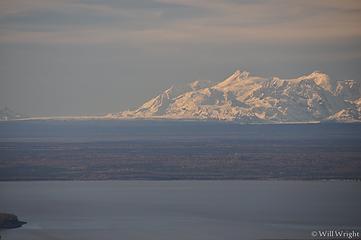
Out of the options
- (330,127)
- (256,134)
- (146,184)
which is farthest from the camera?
(330,127)

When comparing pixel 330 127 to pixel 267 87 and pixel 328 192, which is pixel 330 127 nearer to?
pixel 267 87

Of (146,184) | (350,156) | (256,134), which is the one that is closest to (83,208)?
(146,184)

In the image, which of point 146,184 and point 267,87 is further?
point 267,87

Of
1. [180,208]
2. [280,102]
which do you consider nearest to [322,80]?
[280,102]

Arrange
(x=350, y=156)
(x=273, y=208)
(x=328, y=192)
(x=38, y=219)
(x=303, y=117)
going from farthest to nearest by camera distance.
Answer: (x=303, y=117)
(x=350, y=156)
(x=328, y=192)
(x=273, y=208)
(x=38, y=219)

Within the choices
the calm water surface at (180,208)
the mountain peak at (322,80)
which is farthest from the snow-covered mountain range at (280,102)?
the calm water surface at (180,208)

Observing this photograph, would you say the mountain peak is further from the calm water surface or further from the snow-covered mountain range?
the calm water surface

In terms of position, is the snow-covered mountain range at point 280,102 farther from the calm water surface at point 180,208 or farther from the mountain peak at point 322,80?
the calm water surface at point 180,208

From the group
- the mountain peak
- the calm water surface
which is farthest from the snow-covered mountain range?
the calm water surface

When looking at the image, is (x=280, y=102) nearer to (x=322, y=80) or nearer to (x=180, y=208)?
(x=322, y=80)
